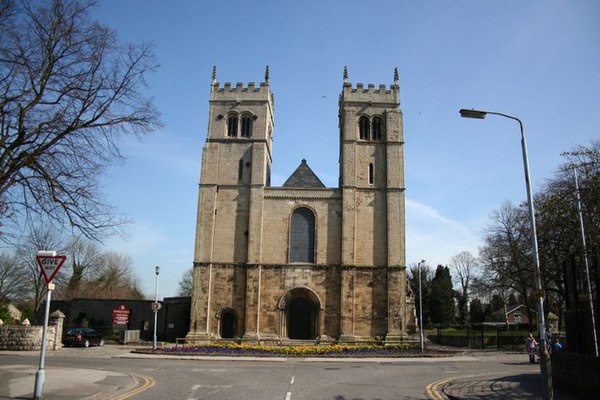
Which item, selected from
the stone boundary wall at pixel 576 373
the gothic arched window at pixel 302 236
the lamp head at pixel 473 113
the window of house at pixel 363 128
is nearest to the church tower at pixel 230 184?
the gothic arched window at pixel 302 236

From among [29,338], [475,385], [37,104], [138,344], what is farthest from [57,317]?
[475,385]

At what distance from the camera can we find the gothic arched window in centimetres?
3991

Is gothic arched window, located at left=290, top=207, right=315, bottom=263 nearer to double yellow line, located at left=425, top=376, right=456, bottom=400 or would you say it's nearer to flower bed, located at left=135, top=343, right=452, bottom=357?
flower bed, located at left=135, top=343, right=452, bottom=357

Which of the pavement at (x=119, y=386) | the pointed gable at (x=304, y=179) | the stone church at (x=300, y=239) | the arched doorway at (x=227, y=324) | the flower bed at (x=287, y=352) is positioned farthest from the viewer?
the pointed gable at (x=304, y=179)

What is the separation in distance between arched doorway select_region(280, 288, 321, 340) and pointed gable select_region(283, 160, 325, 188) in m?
9.48

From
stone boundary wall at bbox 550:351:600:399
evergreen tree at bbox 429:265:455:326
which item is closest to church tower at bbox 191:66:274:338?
stone boundary wall at bbox 550:351:600:399

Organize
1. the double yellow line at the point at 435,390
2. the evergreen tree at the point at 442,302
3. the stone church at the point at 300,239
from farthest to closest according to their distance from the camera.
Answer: the evergreen tree at the point at 442,302 → the stone church at the point at 300,239 → the double yellow line at the point at 435,390

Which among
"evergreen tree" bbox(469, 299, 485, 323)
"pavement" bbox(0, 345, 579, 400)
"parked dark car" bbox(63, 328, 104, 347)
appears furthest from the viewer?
"evergreen tree" bbox(469, 299, 485, 323)

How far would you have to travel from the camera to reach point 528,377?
57.8ft

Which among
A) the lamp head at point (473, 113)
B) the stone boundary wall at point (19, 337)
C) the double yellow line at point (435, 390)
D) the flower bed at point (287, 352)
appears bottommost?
the flower bed at point (287, 352)

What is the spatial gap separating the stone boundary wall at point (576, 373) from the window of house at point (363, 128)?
28743 millimetres

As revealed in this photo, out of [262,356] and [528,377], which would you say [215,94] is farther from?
[528,377]

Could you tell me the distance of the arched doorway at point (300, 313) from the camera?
127ft

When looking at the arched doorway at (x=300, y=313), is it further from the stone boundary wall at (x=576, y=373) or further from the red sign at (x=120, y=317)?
the stone boundary wall at (x=576, y=373)
